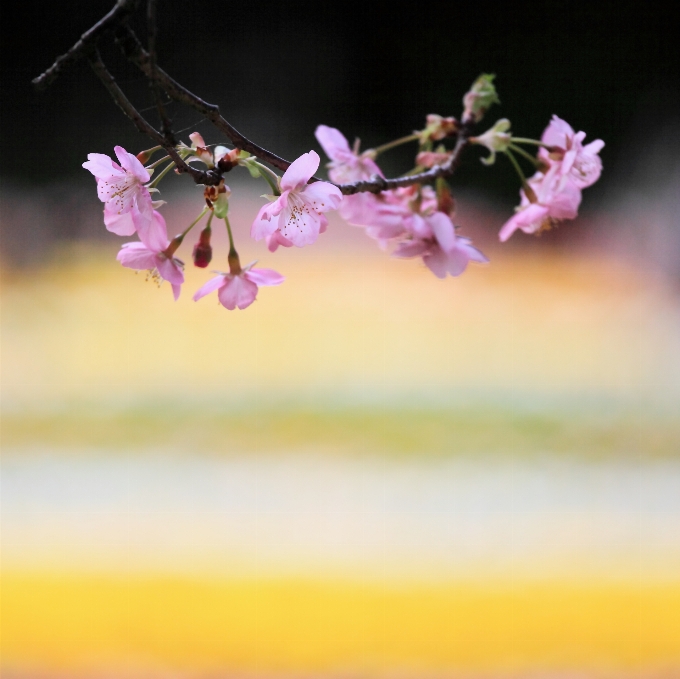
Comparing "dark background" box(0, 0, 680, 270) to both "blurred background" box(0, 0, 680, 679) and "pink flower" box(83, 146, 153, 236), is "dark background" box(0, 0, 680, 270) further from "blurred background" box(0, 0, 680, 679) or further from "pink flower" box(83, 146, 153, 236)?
"pink flower" box(83, 146, 153, 236)

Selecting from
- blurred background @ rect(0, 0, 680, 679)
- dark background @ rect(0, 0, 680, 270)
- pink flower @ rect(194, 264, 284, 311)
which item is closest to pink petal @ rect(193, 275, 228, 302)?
pink flower @ rect(194, 264, 284, 311)

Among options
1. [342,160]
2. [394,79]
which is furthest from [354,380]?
[342,160]

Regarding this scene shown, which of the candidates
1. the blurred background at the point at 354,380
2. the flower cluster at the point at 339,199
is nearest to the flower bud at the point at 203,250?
the flower cluster at the point at 339,199

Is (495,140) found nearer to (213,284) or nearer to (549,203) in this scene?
(549,203)

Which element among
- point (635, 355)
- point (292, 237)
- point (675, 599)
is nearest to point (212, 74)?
point (635, 355)

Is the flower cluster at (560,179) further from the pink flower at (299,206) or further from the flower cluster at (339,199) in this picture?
the pink flower at (299,206)

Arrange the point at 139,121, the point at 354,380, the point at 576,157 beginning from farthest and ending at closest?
1. the point at 354,380
2. the point at 576,157
3. the point at 139,121
